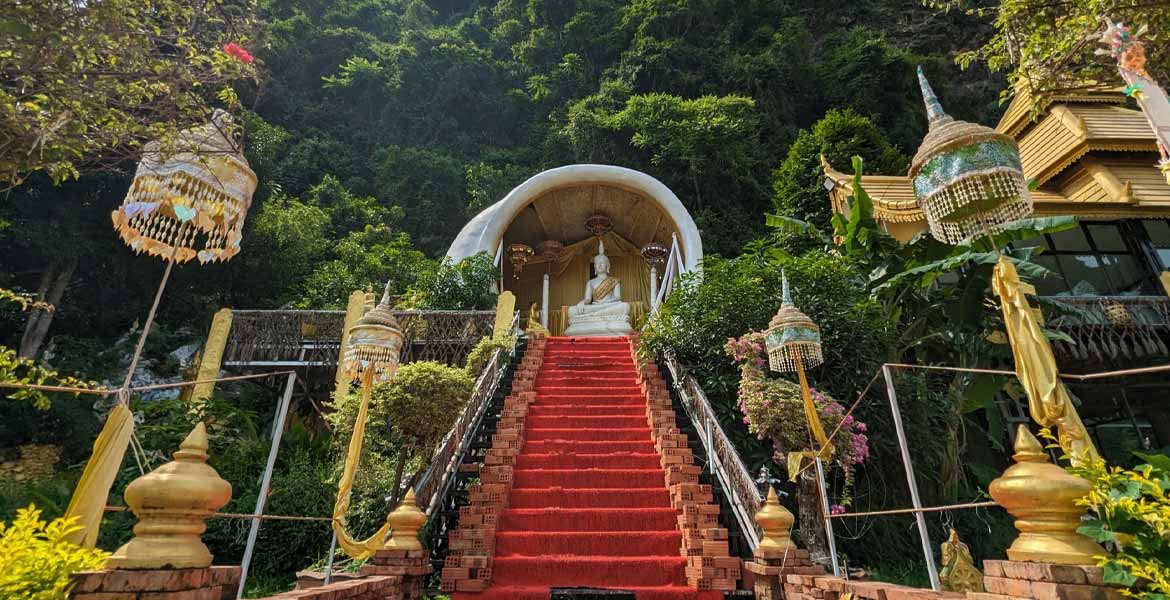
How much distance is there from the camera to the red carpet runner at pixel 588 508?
432 cm

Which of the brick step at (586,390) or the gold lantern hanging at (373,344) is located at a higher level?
the brick step at (586,390)

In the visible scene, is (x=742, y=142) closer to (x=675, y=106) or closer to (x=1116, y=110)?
(x=675, y=106)

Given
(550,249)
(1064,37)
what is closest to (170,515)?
(1064,37)

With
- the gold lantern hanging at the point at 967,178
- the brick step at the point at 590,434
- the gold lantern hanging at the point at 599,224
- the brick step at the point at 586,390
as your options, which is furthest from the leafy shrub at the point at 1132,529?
the gold lantern hanging at the point at 599,224

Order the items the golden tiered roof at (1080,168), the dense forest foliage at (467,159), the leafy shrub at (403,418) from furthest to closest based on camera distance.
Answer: the golden tiered roof at (1080,168) → the dense forest foliage at (467,159) → the leafy shrub at (403,418)

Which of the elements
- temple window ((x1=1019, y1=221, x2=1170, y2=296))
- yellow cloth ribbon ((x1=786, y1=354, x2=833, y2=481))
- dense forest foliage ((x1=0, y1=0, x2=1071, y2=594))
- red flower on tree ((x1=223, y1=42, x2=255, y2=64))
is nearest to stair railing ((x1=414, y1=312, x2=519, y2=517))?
dense forest foliage ((x1=0, y1=0, x2=1071, y2=594))

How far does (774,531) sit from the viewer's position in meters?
4.08

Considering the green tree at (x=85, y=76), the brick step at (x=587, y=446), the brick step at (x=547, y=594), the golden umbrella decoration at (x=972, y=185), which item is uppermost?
the green tree at (x=85, y=76)

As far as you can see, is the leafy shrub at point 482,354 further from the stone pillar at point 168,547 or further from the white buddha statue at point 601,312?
the stone pillar at point 168,547

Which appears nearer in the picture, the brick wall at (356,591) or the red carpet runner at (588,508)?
the brick wall at (356,591)

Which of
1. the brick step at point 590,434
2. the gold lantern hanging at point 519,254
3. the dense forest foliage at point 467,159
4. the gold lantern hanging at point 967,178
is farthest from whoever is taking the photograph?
the gold lantern hanging at point 519,254

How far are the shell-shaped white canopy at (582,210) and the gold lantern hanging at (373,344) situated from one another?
7.44 m

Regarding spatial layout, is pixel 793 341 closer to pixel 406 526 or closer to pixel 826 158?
pixel 406 526

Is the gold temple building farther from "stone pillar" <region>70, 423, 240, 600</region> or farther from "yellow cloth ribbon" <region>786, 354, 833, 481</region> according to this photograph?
"stone pillar" <region>70, 423, 240, 600</region>
